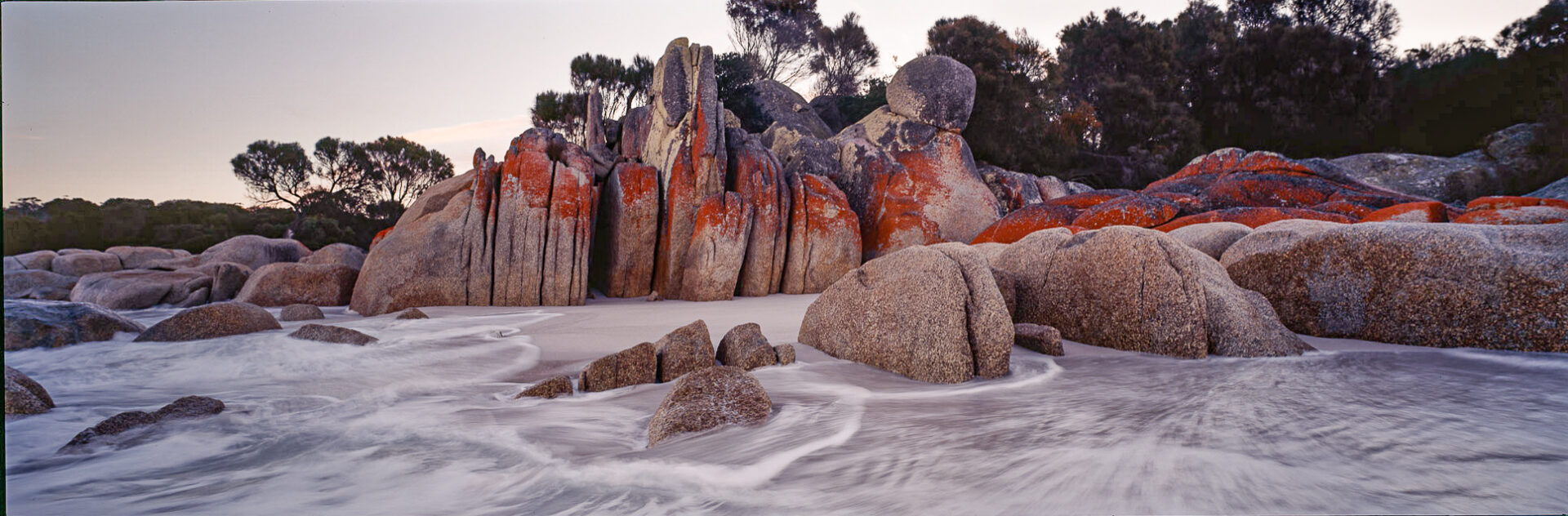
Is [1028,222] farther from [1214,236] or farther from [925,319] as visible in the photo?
[925,319]

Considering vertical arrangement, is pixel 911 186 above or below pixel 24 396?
above

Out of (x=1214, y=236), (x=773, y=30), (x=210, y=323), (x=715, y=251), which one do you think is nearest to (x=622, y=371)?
(x=210, y=323)

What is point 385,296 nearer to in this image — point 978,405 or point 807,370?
point 807,370

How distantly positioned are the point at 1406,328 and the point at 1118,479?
3378 millimetres

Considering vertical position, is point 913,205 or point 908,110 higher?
point 908,110

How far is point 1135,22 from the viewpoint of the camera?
69.0 feet

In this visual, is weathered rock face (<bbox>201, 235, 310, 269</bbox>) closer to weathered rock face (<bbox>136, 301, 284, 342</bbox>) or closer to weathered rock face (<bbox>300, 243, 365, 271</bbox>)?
weathered rock face (<bbox>300, 243, 365, 271</bbox>)

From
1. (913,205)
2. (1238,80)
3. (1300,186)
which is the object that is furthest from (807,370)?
(1238,80)

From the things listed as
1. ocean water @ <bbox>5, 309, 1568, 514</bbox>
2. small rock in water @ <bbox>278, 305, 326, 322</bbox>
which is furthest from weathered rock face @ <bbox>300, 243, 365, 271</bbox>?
ocean water @ <bbox>5, 309, 1568, 514</bbox>

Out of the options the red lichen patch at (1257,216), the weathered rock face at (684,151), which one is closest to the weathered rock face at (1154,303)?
the red lichen patch at (1257,216)

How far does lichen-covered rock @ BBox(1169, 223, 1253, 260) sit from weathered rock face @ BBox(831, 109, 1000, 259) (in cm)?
391

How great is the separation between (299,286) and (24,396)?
180 inches

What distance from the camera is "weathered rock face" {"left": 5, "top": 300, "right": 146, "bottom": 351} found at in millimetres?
3875

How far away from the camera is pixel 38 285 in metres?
7.53
